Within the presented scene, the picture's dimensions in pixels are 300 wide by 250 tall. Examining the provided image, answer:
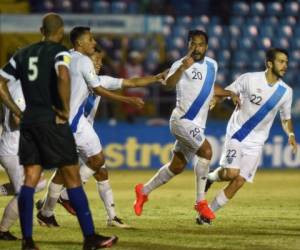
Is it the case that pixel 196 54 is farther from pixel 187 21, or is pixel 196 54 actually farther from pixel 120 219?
pixel 187 21

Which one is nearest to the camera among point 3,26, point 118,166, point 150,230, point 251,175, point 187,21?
point 150,230

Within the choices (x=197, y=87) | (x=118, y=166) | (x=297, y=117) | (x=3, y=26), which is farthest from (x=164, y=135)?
(x=197, y=87)

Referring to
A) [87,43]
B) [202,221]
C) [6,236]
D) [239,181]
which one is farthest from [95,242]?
[239,181]

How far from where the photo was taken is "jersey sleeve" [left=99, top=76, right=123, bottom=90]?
32.9ft

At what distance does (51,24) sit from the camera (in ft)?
28.1

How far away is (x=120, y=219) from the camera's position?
11.2m

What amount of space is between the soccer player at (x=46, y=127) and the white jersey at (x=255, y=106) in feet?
10.3

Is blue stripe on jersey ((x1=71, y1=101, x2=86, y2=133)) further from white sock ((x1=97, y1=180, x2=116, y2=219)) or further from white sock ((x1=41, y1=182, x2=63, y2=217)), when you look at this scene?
white sock ((x1=97, y1=180, x2=116, y2=219))

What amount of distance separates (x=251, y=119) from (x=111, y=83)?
2005 millimetres

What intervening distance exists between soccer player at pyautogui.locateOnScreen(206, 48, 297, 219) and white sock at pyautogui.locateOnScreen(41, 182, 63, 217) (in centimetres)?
182

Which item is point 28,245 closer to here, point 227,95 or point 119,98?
point 119,98

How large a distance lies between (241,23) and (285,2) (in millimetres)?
1478

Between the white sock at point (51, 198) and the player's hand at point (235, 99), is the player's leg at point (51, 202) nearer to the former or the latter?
the white sock at point (51, 198)

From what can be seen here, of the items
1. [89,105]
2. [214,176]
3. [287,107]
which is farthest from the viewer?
[214,176]
